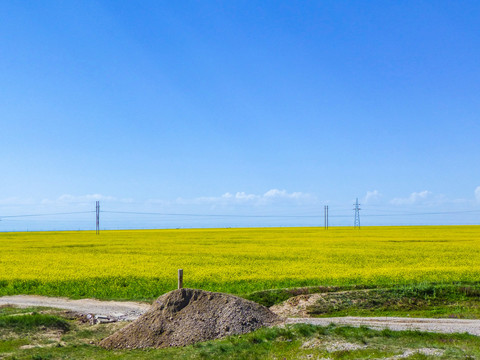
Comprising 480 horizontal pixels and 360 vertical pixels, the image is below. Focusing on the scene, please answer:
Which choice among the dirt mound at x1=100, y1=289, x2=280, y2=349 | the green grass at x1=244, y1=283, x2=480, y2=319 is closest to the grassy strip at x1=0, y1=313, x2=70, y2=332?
the dirt mound at x1=100, y1=289, x2=280, y2=349

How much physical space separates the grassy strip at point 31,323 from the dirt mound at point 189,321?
3261 mm

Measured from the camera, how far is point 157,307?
17.8 meters

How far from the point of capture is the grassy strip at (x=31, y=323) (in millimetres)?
17984

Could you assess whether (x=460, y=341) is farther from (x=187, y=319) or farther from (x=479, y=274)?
(x=479, y=274)

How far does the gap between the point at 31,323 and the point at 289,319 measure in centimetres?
1057

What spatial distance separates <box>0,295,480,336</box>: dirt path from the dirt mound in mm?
2055

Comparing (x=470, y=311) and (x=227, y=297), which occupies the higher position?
(x=227, y=297)

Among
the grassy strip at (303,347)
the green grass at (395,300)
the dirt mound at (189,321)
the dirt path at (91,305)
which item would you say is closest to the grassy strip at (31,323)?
the grassy strip at (303,347)

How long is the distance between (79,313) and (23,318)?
124 inches

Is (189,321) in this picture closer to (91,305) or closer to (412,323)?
(412,323)

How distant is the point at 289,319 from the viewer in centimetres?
1922

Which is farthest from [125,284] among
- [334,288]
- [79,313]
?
[334,288]

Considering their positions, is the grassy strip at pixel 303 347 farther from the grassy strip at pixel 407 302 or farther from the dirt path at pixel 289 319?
the grassy strip at pixel 407 302

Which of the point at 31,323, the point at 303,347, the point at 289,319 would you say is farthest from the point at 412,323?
the point at 31,323
